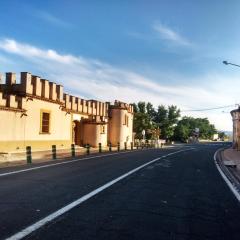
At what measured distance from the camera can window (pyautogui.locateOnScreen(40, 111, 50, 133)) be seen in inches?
1524

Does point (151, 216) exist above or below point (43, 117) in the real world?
below

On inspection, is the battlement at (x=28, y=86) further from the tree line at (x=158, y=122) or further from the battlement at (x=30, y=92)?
the tree line at (x=158, y=122)

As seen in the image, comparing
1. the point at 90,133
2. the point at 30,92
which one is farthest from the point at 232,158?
the point at 90,133

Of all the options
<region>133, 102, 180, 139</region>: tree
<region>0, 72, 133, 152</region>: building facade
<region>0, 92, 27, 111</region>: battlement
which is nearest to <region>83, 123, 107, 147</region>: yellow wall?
<region>0, 72, 133, 152</region>: building facade

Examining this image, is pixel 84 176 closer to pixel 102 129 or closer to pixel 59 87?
pixel 59 87

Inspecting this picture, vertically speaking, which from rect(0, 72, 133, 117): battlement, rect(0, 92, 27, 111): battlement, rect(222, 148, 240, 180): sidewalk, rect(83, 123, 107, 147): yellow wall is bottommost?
rect(222, 148, 240, 180): sidewalk

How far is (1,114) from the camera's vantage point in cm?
3169

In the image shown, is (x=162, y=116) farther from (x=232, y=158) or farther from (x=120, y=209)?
(x=120, y=209)

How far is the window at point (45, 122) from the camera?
38.7 m

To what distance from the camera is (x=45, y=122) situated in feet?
130

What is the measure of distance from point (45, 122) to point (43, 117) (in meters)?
0.71

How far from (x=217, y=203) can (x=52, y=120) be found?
30.6 meters

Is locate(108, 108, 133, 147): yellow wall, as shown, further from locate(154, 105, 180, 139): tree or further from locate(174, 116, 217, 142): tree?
locate(174, 116, 217, 142): tree

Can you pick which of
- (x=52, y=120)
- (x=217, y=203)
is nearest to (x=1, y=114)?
(x=52, y=120)
